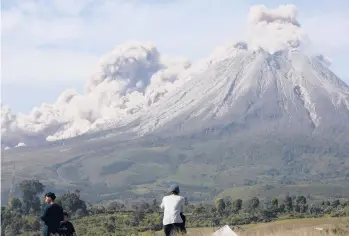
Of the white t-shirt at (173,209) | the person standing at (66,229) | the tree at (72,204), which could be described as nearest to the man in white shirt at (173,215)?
the white t-shirt at (173,209)

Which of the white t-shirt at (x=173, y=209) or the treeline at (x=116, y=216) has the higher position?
the treeline at (x=116, y=216)

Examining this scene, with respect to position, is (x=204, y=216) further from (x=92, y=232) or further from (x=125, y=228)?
(x=92, y=232)

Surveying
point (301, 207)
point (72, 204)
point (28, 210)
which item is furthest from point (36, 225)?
point (301, 207)

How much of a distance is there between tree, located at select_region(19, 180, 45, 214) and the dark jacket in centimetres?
8187

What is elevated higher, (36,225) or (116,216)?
(116,216)

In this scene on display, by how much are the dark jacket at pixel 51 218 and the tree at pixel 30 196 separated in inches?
3223

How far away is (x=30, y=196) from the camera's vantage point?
103 metres

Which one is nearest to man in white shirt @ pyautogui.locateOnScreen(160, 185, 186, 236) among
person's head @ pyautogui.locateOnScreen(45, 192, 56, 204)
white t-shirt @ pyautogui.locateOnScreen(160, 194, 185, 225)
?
white t-shirt @ pyautogui.locateOnScreen(160, 194, 185, 225)

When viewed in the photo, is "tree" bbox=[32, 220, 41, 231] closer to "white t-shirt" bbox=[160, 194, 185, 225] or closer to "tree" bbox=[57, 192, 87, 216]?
"tree" bbox=[57, 192, 87, 216]

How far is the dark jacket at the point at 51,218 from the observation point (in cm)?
1843

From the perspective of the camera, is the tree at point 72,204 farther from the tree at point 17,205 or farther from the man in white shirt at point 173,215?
the man in white shirt at point 173,215

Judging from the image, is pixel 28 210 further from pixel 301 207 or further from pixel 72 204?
pixel 301 207

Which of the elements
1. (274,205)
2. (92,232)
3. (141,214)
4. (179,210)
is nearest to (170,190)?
(179,210)

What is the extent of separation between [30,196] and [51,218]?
86267 millimetres
